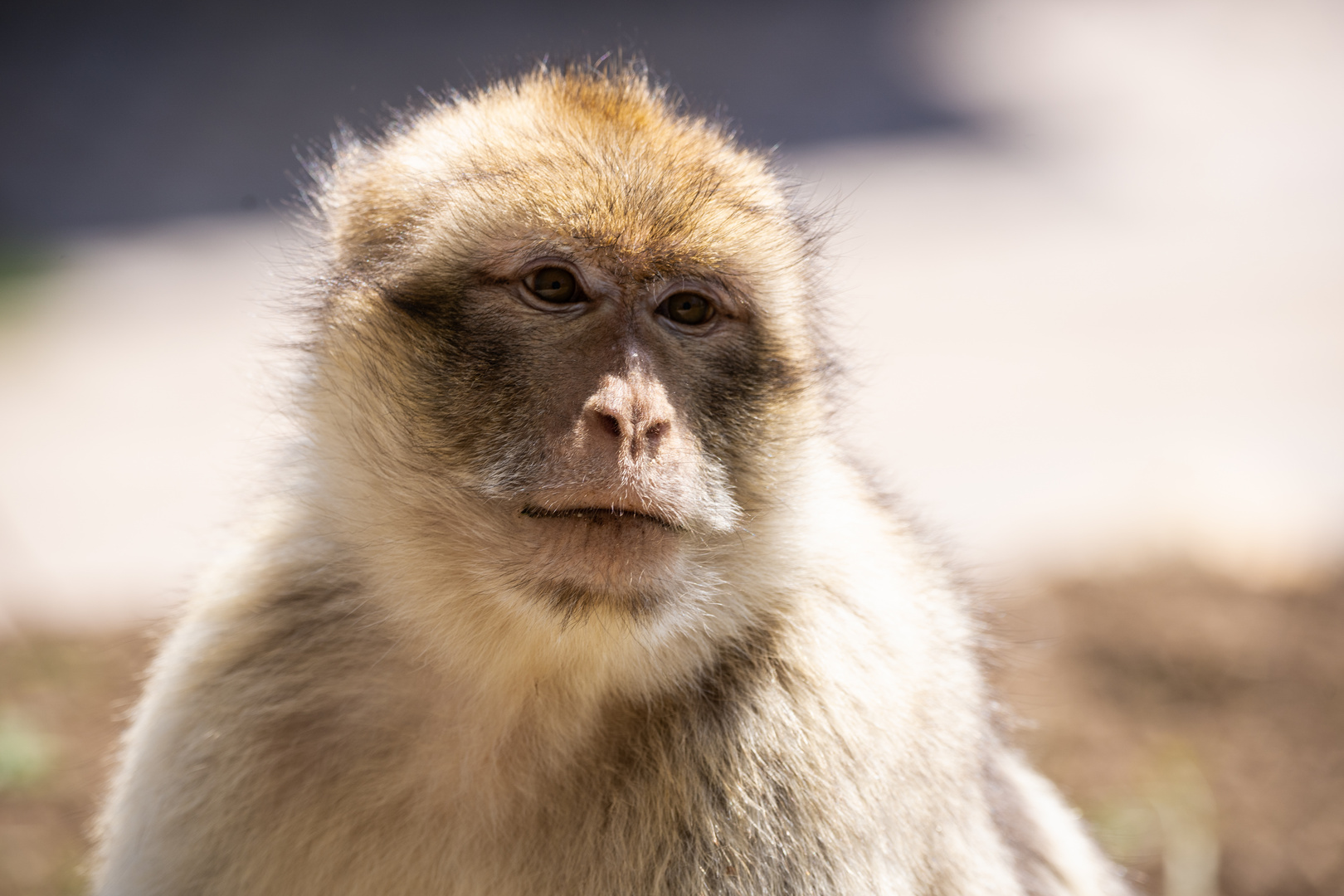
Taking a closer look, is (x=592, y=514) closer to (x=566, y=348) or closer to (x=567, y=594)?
(x=567, y=594)

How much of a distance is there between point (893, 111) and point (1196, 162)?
2283 millimetres

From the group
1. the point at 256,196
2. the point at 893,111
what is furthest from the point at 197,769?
the point at 893,111

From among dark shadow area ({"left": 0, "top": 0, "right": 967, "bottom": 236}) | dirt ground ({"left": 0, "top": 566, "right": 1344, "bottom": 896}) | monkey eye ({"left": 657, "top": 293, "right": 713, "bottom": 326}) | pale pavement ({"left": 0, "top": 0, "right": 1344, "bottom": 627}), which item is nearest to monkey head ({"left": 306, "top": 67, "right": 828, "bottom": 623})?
monkey eye ({"left": 657, "top": 293, "right": 713, "bottom": 326})

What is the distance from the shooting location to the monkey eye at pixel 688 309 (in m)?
1.92

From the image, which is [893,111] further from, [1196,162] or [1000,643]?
[1000,643]

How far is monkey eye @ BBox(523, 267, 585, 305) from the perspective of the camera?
1.85 m

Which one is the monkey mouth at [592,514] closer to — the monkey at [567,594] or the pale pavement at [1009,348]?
the monkey at [567,594]

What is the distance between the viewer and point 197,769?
2.04 metres

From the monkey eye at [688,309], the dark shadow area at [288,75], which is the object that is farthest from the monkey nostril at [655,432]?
the dark shadow area at [288,75]

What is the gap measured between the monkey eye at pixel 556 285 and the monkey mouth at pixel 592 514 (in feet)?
1.09

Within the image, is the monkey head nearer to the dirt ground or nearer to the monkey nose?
the monkey nose

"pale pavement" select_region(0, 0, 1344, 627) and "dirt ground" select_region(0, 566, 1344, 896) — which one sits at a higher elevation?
"pale pavement" select_region(0, 0, 1344, 627)

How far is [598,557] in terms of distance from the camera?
1703 mm

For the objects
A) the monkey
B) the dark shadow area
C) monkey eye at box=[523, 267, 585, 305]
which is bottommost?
the monkey
